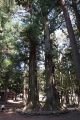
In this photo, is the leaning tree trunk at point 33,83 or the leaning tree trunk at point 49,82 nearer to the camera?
the leaning tree trunk at point 49,82

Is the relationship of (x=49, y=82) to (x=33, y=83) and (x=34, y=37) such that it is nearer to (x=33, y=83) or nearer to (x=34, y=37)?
(x=33, y=83)

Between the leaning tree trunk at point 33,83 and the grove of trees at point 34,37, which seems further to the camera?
the leaning tree trunk at point 33,83

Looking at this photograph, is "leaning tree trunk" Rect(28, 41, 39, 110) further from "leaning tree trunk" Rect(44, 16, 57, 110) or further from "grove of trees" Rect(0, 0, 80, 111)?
"leaning tree trunk" Rect(44, 16, 57, 110)

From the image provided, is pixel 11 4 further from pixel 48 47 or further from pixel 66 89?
pixel 66 89

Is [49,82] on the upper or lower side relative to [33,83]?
lower

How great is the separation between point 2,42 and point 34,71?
18.1 feet

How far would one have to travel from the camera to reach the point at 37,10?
617 inches

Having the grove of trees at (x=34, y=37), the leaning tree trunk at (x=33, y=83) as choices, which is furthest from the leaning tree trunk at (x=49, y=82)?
the leaning tree trunk at (x=33, y=83)

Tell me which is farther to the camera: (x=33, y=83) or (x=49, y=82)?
(x=33, y=83)

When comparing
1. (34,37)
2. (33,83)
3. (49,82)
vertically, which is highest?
(34,37)

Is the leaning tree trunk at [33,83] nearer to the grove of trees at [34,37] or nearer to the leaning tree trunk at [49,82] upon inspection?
the grove of trees at [34,37]

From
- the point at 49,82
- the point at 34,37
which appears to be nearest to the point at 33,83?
the point at 49,82

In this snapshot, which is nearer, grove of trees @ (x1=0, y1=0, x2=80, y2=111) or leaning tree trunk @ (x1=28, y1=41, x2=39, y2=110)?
grove of trees @ (x1=0, y1=0, x2=80, y2=111)

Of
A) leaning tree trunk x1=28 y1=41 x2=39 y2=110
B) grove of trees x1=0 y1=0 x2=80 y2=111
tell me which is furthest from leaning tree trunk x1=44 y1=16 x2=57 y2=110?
leaning tree trunk x1=28 y1=41 x2=39 y2=110
